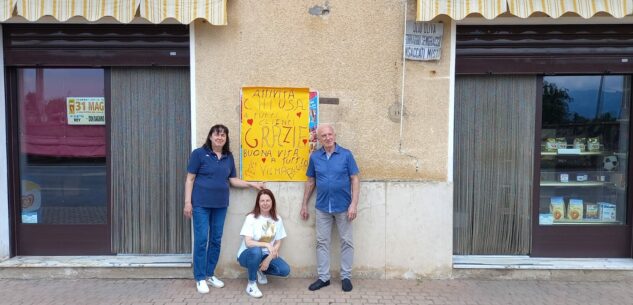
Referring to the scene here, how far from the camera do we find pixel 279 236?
4.56m

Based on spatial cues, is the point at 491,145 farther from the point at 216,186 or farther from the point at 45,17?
the point at 45,17

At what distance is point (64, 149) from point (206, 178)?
197 cm

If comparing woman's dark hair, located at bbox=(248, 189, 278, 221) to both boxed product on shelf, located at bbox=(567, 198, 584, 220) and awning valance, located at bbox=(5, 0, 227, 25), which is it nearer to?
awning valance, located at bbox=(5, 0, 227, 25)

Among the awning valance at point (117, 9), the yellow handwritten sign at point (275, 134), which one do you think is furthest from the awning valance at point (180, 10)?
the yellow handwritten sign at point (275, 134)

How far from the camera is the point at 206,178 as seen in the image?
14.5 ft

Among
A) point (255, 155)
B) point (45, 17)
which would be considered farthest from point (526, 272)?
point (45, 17)

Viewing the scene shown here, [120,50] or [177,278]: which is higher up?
[120,50]

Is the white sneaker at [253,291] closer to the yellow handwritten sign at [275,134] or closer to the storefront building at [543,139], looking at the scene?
the yellow handwritten sign at [275,134]

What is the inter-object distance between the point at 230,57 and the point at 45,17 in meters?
1.86

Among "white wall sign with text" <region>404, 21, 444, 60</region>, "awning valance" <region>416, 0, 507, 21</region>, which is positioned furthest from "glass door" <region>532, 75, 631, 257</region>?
"white wall sign with text" <region>404, 21, 444, 60</region>

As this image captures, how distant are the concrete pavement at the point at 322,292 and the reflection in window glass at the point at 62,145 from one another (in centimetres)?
83

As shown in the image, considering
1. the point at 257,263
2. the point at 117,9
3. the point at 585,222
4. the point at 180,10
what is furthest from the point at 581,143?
the point at 117,9

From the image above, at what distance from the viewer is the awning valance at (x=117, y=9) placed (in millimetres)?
4406

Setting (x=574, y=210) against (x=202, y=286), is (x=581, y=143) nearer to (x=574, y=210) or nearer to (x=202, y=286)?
(x=574, y=210)
